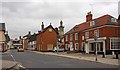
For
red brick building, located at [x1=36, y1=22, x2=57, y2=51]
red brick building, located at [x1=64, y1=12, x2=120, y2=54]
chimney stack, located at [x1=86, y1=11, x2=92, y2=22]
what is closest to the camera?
red brick building, located at [x1=64, y1=12, x2=120, y2=54]

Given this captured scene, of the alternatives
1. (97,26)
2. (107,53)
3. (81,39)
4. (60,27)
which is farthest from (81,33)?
(60,27)

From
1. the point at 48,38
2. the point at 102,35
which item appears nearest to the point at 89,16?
the point at 102,35

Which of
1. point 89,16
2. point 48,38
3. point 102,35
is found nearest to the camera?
point 102,35

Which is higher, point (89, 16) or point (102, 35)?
point (89, 16)

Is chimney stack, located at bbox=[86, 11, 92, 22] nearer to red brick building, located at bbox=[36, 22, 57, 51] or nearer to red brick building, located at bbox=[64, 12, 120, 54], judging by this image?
red brick building, located at bbox=[64, 12, 120, 54]

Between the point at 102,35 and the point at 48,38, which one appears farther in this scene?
the point at 48,38

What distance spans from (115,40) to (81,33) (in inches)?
537

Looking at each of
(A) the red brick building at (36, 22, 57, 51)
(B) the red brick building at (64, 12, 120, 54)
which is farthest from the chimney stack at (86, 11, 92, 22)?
(A) the red brick building at (36, 22, 57, 51)

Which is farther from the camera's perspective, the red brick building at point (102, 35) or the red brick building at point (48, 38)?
the red brick building at point (48, 38)

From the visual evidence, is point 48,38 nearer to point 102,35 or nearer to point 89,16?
point 89,16

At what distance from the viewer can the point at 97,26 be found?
51.7 meters

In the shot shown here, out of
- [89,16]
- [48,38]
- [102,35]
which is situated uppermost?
[89,16]

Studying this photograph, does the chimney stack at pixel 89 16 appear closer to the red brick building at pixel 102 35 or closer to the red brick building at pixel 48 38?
the red brick building at pixel 102 35

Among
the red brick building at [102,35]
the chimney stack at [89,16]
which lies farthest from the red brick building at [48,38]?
the red brick building at [102,35]
